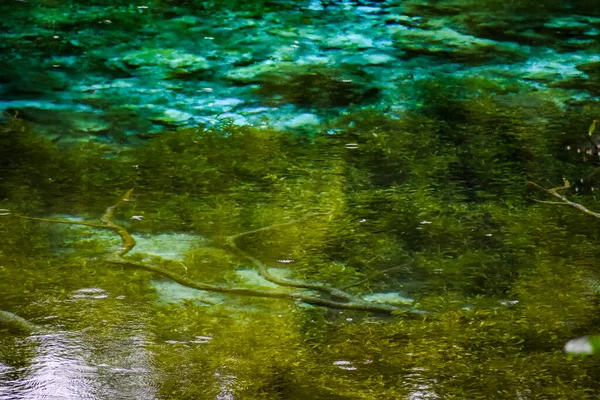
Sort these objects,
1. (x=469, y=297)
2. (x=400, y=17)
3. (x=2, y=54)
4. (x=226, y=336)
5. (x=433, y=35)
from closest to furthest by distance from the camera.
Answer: (x=226, y=336)
(x=469, y=297)
(x=2, y=54)
(x=433, y=35)
(x=400, y=17)

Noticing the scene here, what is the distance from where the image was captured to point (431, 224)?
10.2ft

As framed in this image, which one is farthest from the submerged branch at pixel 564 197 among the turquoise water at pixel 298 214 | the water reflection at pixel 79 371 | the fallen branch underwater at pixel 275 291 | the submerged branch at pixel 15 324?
the submerged branch at pixel 15 324

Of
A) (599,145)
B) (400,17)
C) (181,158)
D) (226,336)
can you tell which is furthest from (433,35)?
(226,336)

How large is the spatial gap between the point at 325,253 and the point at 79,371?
989mm

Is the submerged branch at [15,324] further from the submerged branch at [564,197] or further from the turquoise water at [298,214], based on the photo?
the submerged branch at [564,197]

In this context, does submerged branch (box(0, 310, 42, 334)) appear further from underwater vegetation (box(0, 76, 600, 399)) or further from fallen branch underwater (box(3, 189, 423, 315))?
fallen branch underwater (box(3, 189, 423, 315))

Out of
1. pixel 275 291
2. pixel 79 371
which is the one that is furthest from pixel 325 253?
pixel 79 371

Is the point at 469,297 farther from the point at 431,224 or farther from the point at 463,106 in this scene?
the point at 463,106

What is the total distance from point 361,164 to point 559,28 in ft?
9.71

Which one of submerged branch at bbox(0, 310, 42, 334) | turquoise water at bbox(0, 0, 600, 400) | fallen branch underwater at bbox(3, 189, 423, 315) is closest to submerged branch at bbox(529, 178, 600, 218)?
turquoise water at bbox(0, 0, 600, 400)

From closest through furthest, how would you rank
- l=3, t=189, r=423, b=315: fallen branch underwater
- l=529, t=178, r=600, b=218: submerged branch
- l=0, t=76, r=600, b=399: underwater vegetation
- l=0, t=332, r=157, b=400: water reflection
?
l=0, t=332, r=157, b=400: water reflection
l=0, t=76, r=600, b=399: underwater vegetation
l=3, t=189, r=423, b=315: fallen branch underwater
l=529, t=178, r=600, b=218: submerged branch

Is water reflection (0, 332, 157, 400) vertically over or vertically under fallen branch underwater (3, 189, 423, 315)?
over

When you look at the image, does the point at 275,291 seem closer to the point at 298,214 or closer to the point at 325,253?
the point at 325,253

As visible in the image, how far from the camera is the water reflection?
6.82 feet
